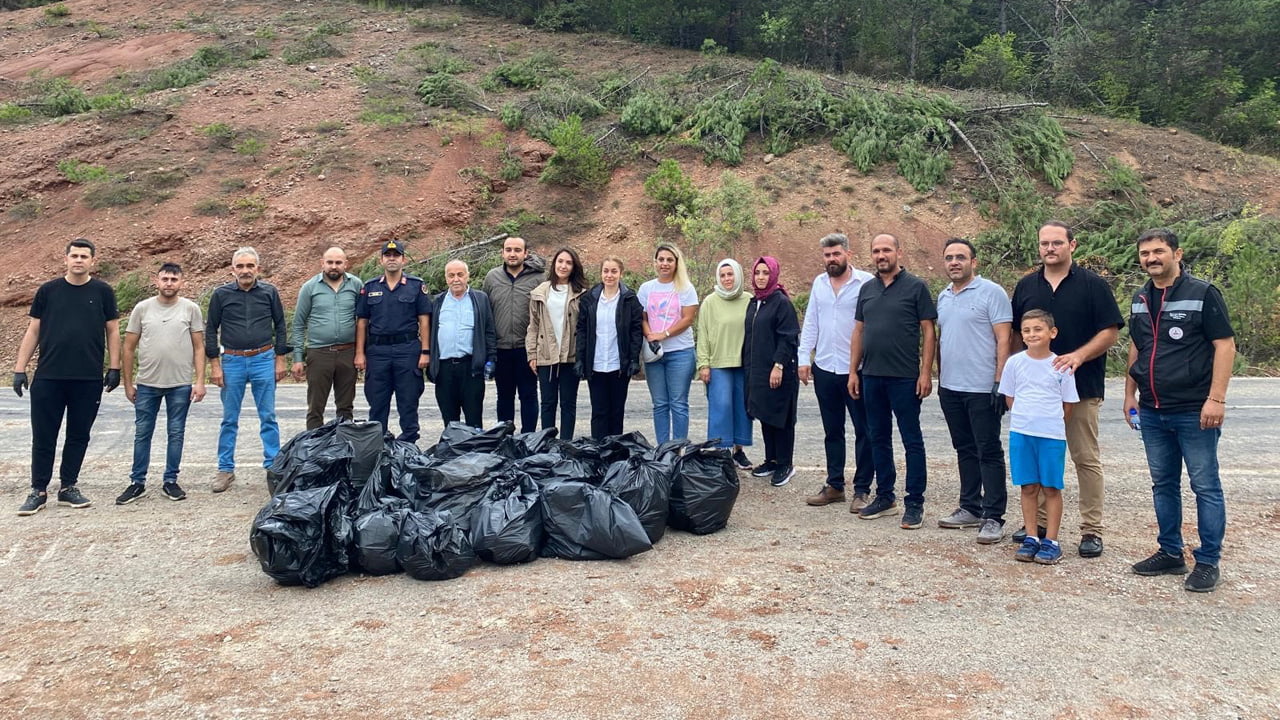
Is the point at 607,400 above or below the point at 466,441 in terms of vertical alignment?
above

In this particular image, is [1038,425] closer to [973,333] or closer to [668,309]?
[973,333]

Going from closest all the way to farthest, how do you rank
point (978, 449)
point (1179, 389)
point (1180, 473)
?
point (1179, 389), point (1180, 473), point (978, 449)

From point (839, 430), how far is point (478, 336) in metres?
2.98

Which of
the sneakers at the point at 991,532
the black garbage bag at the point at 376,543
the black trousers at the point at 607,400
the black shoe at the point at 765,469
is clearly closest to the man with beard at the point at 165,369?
the black garbage bag at the point at 376,543

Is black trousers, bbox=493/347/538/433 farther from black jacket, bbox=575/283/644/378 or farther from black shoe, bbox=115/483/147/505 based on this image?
black shoe, bbox=115/483/147/505

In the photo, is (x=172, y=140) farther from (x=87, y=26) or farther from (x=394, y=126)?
(x=87, y=26)

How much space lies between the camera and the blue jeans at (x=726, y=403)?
24.2ft

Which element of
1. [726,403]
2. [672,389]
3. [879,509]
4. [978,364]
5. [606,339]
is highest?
[606,339]

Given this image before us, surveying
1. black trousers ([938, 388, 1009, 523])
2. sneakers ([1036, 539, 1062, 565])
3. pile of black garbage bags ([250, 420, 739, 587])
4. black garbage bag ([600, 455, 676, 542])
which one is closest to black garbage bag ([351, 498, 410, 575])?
pile of black garbage bags ([250, 420, 739, 587])

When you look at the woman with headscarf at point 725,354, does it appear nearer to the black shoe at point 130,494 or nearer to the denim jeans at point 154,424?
the denim jeans at point 154,424

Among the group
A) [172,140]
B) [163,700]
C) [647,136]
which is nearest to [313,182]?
[172,140]

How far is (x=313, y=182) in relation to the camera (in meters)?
22.2

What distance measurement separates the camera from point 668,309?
7.44 metres

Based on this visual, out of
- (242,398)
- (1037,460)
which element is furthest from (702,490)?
(242,398)
